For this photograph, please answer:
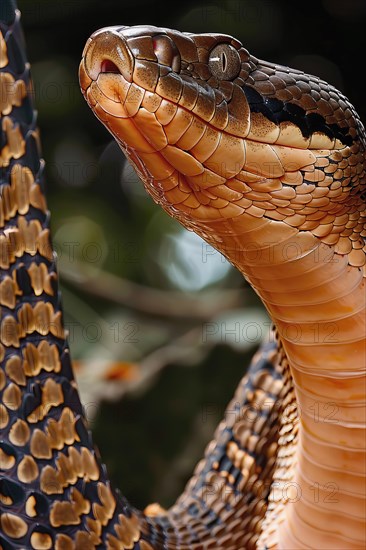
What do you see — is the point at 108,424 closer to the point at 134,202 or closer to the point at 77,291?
the point at 77,291

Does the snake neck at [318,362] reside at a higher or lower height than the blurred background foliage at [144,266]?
lower

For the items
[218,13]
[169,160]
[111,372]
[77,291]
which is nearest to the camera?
[169,160]

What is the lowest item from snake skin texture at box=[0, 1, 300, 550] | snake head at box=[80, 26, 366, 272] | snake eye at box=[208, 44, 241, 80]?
snake skin texture at box=[0, 1, 300, 550]

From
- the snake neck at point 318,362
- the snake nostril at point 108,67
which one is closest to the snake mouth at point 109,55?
the snake nostril at point 108,67

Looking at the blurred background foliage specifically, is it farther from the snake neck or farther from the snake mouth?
the snake mouth

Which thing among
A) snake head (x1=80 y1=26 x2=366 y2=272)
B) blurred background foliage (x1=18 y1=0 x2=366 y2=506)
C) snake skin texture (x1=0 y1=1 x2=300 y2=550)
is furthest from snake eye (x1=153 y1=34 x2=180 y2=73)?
blurred background foliage (x1=18 y1=0 x2=366 y2=506)

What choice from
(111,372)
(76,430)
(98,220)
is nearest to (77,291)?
(98,220)

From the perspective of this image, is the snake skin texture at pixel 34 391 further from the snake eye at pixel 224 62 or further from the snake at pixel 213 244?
the snake eye at pixel 224 62

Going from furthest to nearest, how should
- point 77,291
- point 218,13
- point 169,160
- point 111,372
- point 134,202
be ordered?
point 134,202 < point 77,291 < point 218,13 < point 111,372 < point 169,160
